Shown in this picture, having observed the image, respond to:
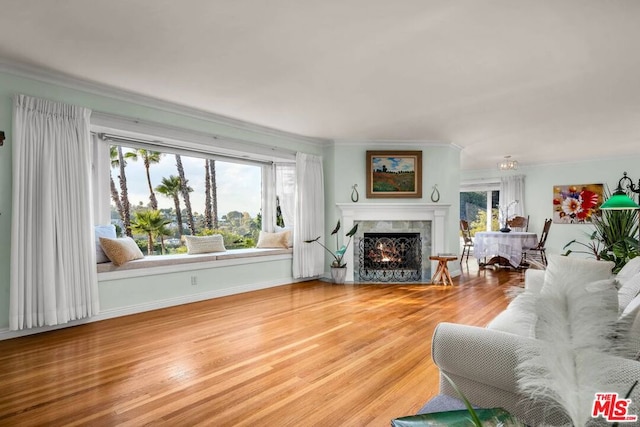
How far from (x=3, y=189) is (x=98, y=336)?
61.1 inches

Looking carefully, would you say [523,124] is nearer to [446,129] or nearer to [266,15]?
[446,129]

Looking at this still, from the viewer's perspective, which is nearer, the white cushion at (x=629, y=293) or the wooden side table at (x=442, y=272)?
the white cushion at (x=629, y=293)

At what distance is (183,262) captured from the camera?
4.49 metres

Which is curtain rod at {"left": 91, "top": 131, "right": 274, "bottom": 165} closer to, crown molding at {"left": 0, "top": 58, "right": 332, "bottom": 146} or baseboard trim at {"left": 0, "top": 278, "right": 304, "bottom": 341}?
crown molding at {"left": 0, "top": 58, "right": 332, "bottom": 146}

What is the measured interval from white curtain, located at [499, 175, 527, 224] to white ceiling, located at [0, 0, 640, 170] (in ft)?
12.7

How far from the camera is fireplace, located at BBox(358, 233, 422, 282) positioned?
6.12 meters

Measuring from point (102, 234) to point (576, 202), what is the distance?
8961 mm

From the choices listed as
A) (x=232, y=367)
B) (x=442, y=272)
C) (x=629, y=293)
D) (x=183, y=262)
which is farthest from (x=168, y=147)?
(x=629, y=293)

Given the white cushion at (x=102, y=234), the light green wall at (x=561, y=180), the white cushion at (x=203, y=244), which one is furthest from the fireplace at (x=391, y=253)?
the light green wall at (x=561, y=180)

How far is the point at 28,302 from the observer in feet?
10.4

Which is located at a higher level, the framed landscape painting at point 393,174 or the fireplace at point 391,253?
the framed landscape painting at point 393,174

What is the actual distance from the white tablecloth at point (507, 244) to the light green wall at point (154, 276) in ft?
13.2

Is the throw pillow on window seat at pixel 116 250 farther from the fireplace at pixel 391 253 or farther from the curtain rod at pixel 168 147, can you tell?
the fireplace at pixel 391 253

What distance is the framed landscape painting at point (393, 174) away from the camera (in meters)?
6.09
